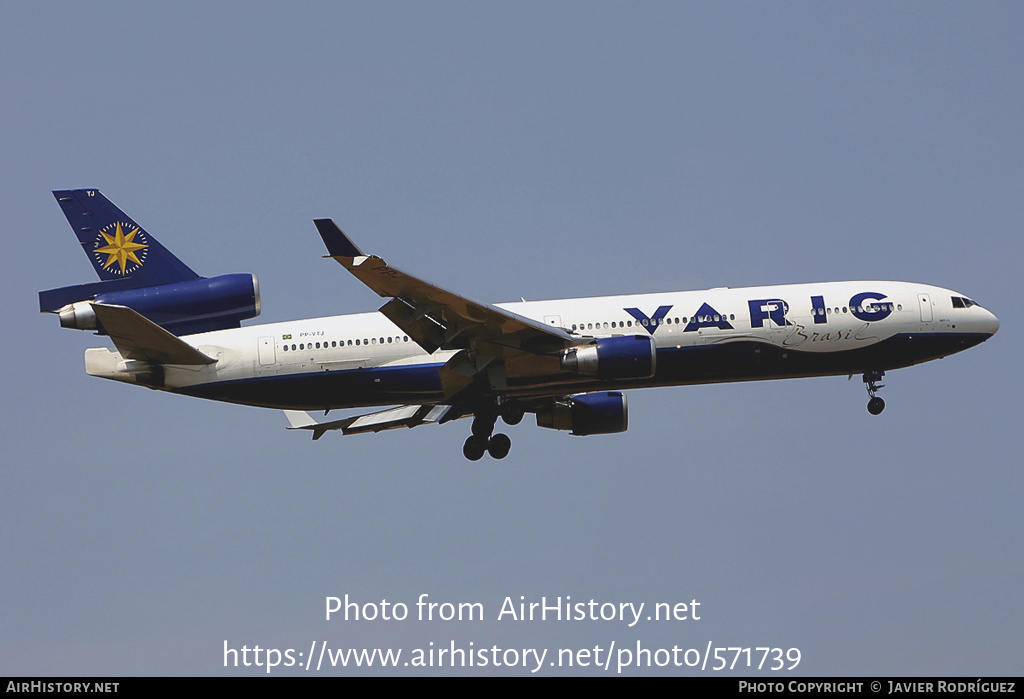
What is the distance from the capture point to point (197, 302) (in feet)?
138

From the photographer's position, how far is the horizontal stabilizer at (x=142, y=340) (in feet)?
130

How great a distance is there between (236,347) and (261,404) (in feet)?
6.66

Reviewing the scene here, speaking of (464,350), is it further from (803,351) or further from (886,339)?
(886,339)

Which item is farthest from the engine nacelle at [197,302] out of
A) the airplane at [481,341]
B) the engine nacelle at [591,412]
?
the engine nacelle at [591,412]

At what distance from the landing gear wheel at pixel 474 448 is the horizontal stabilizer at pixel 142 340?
28.3 feet

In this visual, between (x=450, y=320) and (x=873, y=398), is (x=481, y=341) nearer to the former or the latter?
(x=450, y=320)

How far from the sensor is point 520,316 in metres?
40.5

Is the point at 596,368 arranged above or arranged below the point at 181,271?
below

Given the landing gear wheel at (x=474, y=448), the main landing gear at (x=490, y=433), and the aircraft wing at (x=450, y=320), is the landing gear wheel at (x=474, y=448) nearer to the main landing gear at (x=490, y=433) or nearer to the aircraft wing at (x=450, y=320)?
the main landing gear at (x=490, y=433)

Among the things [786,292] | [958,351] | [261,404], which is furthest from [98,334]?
[958,351]

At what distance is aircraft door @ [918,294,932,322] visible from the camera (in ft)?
142

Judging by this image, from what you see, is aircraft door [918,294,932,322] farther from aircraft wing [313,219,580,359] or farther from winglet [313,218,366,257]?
winglet [313,218,366,257]

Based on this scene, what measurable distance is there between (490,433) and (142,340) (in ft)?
37.6

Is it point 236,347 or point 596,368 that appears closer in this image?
point 596,368
